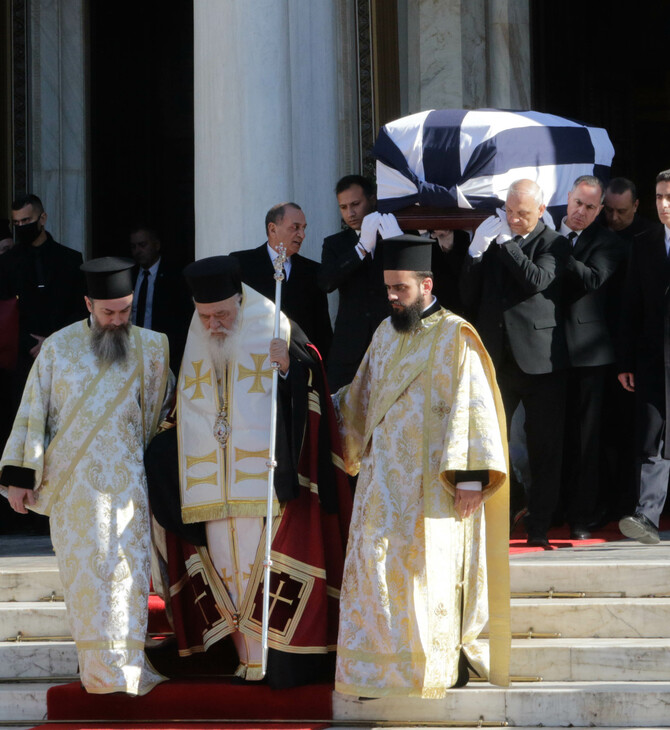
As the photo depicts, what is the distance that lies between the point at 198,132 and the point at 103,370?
2.44 m

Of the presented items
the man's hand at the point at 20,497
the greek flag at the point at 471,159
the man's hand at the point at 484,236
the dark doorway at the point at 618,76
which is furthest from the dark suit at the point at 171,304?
the dark doorway at the point at 618,76

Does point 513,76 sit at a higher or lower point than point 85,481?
A: higher

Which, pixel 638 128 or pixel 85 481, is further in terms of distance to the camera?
pixel 638 128

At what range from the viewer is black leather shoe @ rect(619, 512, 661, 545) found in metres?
6.57

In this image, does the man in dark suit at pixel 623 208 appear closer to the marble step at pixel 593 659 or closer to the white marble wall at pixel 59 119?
the marble step at pixel 593 659

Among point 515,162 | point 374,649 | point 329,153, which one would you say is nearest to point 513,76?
point 329,153

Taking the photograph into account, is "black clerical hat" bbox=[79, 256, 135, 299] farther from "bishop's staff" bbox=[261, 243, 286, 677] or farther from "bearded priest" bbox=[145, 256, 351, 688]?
"bishop's staff" bbox=[261, 243, 286, 677]

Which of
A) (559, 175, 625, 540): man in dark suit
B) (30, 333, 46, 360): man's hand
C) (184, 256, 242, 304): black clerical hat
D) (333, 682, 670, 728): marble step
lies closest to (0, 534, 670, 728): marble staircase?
(333, 682, 670, 728): marble step

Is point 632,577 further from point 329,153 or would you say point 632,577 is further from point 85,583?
point 329,153

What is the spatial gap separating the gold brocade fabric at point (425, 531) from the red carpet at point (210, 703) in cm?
24

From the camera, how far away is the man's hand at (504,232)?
6938mm

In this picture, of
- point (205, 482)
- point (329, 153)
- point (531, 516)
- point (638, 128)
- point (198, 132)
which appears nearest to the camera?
point (205, 482)

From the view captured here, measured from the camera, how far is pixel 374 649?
18.1 ft

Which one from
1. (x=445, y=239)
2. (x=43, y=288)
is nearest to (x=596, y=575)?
(x=445, y=239)
